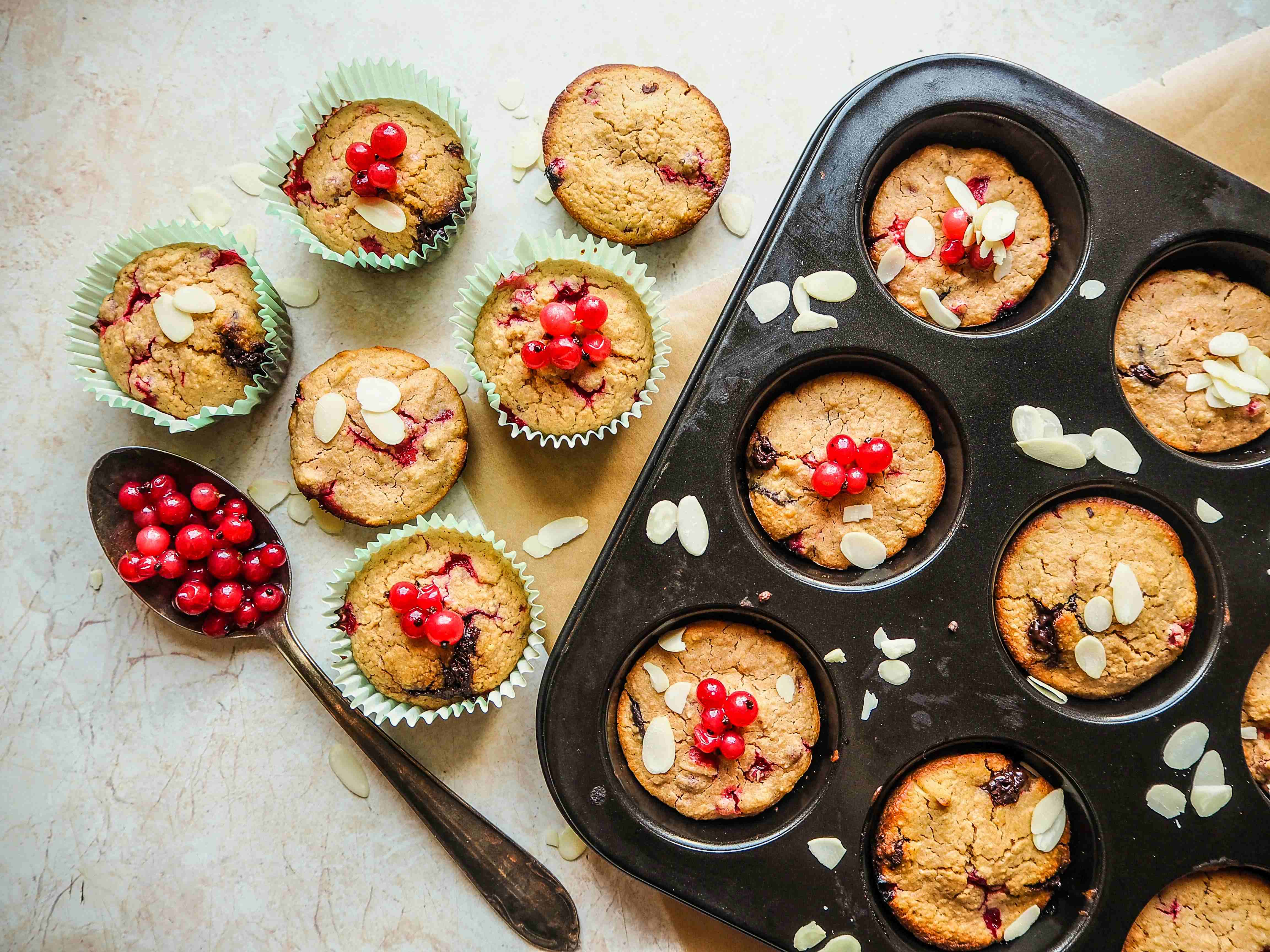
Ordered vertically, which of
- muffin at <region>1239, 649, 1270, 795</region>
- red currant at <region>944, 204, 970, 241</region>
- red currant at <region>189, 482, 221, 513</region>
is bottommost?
red currant at <region>189, 482, 221, 513</region>

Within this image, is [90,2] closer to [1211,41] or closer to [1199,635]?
[1211,41]

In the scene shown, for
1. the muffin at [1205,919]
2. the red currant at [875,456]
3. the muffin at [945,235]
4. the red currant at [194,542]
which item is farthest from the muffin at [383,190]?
the muffin at [1205,919]

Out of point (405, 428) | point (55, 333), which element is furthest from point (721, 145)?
point (55, 333)

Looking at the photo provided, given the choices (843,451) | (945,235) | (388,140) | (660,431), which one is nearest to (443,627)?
(660,431)

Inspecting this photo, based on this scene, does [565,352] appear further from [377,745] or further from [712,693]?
[377,745]

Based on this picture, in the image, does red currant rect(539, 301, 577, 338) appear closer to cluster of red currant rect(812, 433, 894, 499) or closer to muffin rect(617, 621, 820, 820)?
cluster of red currant rect(812, 433, 894, 499)

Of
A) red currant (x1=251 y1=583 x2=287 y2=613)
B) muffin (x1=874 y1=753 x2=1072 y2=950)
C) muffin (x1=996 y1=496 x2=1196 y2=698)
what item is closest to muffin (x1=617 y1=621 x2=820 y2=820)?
muffin (x1=874 y1=753 x2=1072 y2=950)
